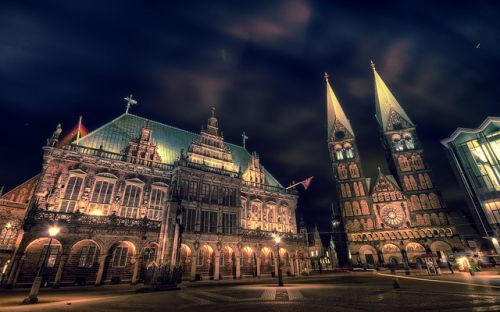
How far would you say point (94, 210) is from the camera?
80.3ft

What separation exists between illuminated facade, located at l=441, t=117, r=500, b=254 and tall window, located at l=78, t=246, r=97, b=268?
50.9 meters

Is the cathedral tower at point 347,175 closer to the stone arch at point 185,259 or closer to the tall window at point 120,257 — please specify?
the stone arch at point 185,259

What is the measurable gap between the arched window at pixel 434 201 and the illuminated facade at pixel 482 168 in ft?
46.6

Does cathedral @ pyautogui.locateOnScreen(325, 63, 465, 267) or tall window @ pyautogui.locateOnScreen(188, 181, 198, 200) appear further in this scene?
cathedral @ pyautogui.locateOnScreen(325, 63, 465, 267)

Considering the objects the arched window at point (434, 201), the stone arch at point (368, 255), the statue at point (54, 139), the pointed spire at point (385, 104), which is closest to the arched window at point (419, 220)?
the arched window at point (434, 201)

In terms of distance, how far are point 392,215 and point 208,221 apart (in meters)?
43.8

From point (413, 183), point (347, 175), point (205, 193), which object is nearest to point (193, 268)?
point (205, 193)

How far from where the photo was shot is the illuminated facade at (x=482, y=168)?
32.9 m

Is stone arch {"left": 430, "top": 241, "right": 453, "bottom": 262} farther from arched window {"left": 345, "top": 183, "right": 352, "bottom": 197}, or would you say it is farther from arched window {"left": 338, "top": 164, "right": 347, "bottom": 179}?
arched window {"left": 338, "top": 164, "right": 347, "bottom": 179}

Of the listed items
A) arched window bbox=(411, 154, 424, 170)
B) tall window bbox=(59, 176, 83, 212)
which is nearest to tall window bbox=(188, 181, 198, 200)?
tall window bbox=(59, 176, 83, 212)

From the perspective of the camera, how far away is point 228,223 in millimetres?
31047

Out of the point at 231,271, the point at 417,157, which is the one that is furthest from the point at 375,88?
the point at 231,271

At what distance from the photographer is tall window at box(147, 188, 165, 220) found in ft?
89.0

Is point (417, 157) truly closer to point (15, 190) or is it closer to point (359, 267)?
point (359, 267)
